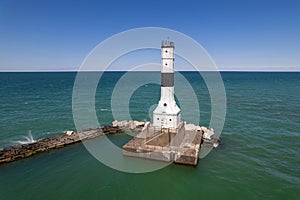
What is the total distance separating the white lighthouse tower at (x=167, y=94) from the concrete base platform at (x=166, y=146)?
2.65 feet

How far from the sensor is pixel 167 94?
20844 millimetres

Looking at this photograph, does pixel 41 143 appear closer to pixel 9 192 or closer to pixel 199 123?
pixel 9 192

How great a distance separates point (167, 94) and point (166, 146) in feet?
18.1

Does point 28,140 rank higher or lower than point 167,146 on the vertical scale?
lower

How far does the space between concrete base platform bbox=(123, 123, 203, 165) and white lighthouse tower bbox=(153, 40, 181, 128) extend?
0.81 m

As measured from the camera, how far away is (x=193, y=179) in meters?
15.2

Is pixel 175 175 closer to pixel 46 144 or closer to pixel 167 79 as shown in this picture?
pixel 167 79

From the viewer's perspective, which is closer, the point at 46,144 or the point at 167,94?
the point at 46,144

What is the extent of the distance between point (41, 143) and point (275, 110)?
38.1 meters

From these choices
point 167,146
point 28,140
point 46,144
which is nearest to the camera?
point 167,146

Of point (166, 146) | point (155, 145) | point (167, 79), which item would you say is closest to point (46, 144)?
point (155, 145)

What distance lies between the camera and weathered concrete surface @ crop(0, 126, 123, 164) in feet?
58.8

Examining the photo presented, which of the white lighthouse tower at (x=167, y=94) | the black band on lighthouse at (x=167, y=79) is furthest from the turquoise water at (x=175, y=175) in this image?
the black band on lighthouse at (x=167, y=79)

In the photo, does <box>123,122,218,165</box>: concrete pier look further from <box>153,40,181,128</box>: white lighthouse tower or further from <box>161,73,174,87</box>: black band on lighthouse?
<box>161,73,174,87</box>: black band on lighthouse
